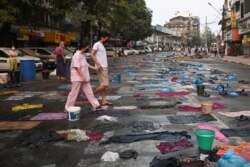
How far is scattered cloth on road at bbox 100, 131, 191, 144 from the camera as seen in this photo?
753 cm

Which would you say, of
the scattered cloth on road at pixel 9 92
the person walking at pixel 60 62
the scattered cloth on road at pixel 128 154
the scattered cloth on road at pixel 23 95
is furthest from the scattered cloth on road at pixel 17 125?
the person walking at pixel 60 62

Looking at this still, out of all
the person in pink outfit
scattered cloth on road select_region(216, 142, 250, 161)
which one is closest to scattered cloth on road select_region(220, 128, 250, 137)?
scattered cloth on road select_region(216, 142, 250, 161)

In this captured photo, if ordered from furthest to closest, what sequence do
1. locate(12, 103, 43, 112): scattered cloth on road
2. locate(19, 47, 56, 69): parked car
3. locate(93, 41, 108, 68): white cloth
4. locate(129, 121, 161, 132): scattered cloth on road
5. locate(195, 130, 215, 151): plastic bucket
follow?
locate(19, 47, 56, 69): parked car
locate(12, 103, 43, 112): scattered cloth on road
locate(93, 41, 108, 68): white cloth
locate(129, 121, 161, 132): scattered cloth on road
locate(195, 130, 215, 151): plastic bucket

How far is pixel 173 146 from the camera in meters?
7.00

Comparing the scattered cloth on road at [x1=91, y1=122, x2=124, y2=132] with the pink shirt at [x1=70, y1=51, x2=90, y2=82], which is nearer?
the scattered cloth on road at [x1=91, y1=122, x2=124, y2=132]

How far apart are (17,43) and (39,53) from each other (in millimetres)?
10302

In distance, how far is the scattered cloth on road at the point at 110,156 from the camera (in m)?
6.45

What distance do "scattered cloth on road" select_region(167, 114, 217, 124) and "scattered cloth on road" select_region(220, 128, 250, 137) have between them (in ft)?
3.55

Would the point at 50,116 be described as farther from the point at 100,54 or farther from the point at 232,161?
the point at 232,161

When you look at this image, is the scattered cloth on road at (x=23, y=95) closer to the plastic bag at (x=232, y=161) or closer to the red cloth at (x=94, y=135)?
the red cloth at (x=94, y=135)

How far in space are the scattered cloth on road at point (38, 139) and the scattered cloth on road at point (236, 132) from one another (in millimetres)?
3058

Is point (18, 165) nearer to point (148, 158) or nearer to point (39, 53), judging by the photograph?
point (148, 158)

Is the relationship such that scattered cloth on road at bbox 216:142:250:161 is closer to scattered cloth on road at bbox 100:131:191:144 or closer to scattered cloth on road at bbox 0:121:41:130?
scattered cloth on road at bbox 100:131:191:144

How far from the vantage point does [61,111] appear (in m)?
11.1
